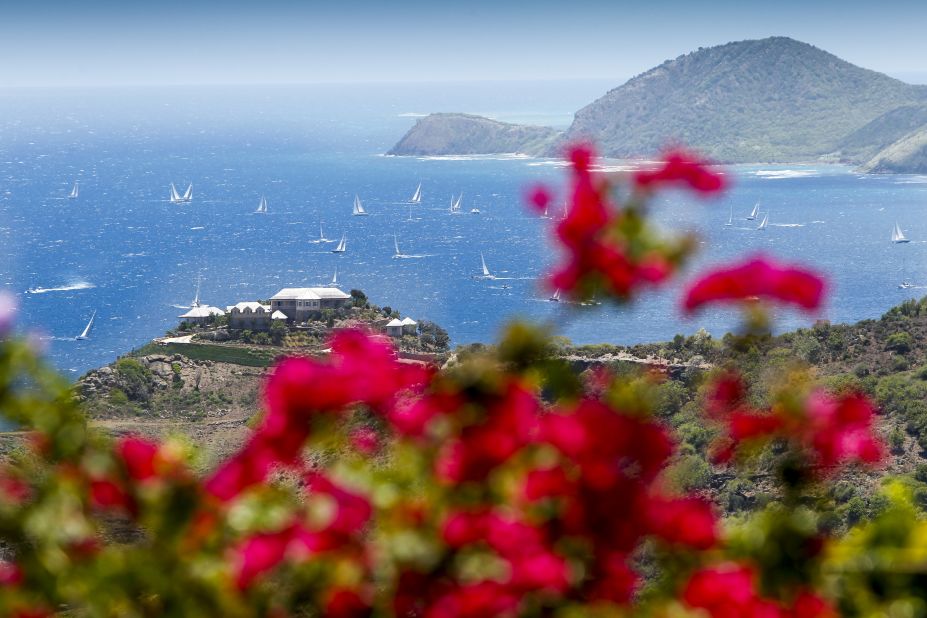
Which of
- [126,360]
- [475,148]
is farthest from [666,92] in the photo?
[126,360]

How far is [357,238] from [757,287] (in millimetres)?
96072

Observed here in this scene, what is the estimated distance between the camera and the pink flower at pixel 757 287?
2504 millimetres

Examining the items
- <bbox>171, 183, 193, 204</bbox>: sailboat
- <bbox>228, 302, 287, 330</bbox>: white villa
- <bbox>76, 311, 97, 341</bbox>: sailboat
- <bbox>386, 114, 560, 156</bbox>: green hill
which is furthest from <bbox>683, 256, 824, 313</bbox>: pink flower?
<bbox>386, 114, 560, 156</bbox>: green hill

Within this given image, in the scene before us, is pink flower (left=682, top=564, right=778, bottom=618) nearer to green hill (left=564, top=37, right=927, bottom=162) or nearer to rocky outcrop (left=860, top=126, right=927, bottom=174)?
rocky outcrop (left=860, top=126, right=927, bottom=174)

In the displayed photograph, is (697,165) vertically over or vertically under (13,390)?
over

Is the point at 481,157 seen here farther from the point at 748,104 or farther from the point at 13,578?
the point at 13,578

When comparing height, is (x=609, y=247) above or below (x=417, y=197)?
above

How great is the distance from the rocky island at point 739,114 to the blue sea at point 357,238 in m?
6.04

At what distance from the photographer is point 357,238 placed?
98.2 m

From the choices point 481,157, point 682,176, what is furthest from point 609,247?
point 481,157

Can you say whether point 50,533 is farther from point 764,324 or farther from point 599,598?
point 764,324

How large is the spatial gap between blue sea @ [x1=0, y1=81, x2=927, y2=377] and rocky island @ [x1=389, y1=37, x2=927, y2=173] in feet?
19.8

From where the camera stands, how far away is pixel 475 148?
6467 inches

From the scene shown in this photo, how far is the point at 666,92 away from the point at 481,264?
292 ft
